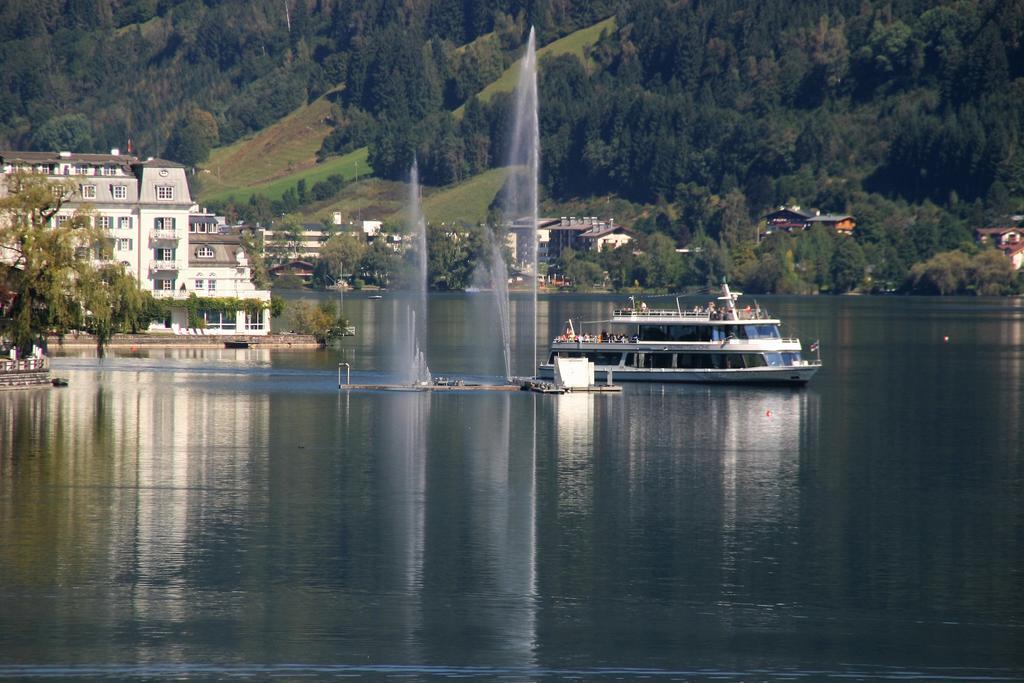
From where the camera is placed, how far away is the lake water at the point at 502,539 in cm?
4194

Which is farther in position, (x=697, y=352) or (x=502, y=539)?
(x=697, y=352)

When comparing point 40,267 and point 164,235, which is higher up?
point 164,235

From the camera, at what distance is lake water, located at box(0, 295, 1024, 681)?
41.9 meters

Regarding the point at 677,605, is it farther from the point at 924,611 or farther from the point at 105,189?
the point at 105,189

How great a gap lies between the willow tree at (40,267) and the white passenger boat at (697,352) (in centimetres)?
3149

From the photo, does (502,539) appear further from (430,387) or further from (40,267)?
(430,387)

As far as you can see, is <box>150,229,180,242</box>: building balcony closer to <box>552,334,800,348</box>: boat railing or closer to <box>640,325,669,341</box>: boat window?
<box>552,334,800,348</box>: boat railing

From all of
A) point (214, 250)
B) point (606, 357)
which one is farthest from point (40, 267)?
point (214, 250)

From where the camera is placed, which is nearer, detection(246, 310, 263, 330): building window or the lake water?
the lake water

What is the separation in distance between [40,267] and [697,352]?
43.9 meters

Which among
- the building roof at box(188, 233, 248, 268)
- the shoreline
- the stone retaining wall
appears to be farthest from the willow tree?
the building roof at box(188, 233, 248, 268)

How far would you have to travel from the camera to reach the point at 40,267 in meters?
94.4

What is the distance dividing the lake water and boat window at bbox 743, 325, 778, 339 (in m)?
15.2

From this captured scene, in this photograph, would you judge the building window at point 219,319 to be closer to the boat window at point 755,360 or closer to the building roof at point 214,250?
the building roof at point 214,250
